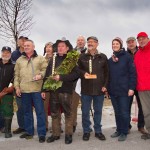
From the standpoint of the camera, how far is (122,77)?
6.50 m

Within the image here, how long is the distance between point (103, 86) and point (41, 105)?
4.56 feet

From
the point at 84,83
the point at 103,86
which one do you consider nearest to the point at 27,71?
the point at 84,83

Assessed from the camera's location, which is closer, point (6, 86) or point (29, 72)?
point (29, 72)

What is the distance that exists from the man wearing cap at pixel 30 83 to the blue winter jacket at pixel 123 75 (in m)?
1.53

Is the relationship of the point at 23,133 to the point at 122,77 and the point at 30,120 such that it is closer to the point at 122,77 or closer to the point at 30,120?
the point at 30,120

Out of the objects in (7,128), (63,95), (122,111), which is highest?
(63,95)

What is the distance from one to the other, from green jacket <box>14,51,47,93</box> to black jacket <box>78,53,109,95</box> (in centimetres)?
87

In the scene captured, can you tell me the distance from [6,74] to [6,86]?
276 millimetres

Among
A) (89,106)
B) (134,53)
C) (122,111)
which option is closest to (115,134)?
(122,111)

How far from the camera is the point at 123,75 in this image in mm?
6504

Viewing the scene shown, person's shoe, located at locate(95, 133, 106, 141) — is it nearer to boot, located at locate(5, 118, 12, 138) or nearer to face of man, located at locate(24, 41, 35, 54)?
boot, located at locate(5, 118, 12, 138)

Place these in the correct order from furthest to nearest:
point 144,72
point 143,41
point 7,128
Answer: point 7,128
point 143,41
point 144,72

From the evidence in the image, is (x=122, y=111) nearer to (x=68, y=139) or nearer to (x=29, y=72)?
(x=68, y=139)

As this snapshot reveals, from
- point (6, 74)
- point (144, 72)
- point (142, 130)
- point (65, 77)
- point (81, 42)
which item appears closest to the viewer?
point (65, 77)
